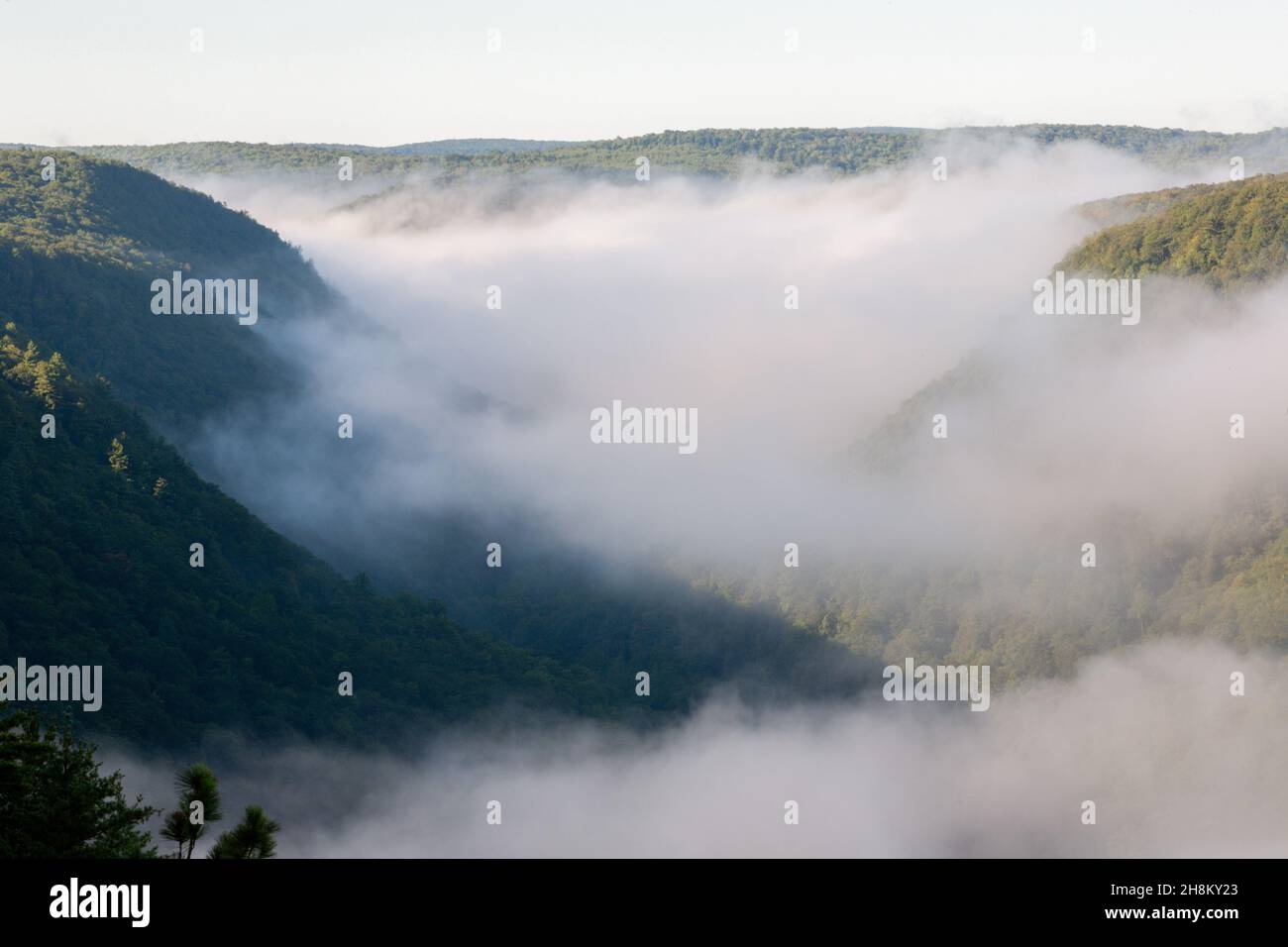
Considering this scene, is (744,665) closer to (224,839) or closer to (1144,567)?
(1144,567)

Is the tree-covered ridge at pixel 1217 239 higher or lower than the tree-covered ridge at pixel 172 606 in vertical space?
higher

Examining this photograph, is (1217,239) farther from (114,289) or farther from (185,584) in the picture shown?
(114,289)

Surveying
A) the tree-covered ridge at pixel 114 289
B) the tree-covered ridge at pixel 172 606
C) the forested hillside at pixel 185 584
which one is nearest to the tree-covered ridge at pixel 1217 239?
the forested hillside at pixel 185 584

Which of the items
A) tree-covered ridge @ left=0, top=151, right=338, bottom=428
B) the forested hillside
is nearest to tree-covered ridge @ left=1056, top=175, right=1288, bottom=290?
the forested hillside

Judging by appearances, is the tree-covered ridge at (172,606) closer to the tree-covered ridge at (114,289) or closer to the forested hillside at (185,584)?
the forested hillside at (185,584)

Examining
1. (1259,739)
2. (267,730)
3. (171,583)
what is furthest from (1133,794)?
(171,583)

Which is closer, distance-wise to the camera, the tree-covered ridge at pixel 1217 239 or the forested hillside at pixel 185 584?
the forested hillside at pixel 185 584
